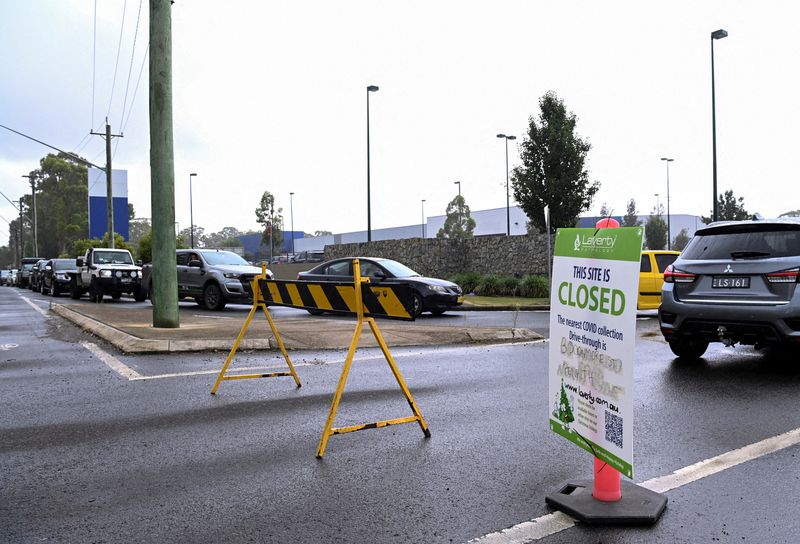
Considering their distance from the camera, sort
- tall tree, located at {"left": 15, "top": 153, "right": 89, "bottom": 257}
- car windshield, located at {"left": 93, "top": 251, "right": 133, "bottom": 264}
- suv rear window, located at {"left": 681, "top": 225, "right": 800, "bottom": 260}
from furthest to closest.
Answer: tall tree, located at {"left": 15, "top": 153, "right": 89, "bottom": 257} → car windshield, located at {"left": 93, "top": 251, "right": 133, "bottom": 264} → suv rear window, located at {"left": 681, "top": 225, "right": 800, "bottom": 260}

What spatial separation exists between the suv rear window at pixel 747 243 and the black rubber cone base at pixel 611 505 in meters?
4.38

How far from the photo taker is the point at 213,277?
1805 centimetres

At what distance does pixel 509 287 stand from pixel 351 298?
18.5 metres

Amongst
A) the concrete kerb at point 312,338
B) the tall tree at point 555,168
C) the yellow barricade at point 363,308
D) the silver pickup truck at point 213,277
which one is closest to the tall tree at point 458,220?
the tall tree at point 555,168

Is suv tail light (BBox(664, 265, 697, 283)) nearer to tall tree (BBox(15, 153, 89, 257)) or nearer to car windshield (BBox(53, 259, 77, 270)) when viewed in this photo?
car windshield (BBox(53, 259, 77, 270))

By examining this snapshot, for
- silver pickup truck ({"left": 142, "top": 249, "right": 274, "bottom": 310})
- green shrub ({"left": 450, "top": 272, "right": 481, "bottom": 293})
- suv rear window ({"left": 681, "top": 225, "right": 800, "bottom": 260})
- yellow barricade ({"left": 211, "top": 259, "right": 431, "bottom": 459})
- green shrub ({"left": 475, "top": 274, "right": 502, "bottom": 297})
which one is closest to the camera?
yellow barricade ({"left": 211, "top": 259, "right": 431, "bottom": 459})

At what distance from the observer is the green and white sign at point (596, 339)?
3273 mm

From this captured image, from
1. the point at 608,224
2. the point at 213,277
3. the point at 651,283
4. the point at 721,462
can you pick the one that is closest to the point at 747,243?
the point at 721,462

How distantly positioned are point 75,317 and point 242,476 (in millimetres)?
11872

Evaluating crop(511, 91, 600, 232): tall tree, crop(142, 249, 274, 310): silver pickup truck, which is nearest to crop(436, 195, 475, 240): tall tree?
crop(511, 91, 600, 232): tall tree

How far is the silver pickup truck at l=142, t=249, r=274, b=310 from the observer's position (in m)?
17.9

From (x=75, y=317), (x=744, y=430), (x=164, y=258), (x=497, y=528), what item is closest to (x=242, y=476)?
(x=497, y=528)

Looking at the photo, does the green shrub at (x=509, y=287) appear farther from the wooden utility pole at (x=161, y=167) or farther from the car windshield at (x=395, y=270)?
the wooden utility pole at (x=161, y=167)

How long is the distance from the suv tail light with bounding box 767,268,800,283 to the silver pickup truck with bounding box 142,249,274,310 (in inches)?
519
